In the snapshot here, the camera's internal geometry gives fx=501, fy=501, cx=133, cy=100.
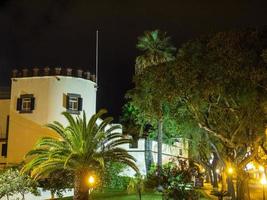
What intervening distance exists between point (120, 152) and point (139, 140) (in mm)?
21302

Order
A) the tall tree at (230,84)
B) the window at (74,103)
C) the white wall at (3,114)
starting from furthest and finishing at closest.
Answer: the white wall at (3,114)
the window at (74,103)
the tall tree at (230,84)

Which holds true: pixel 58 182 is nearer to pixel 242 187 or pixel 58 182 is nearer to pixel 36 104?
pixel 36 104

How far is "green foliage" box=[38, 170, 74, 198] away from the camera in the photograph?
3164 centimetres

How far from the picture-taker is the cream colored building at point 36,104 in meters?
40.1

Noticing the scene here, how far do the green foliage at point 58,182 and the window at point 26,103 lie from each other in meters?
8.29

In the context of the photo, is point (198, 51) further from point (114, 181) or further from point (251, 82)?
point (114, 181)

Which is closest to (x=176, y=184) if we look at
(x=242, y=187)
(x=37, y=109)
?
(x=242, y=187)

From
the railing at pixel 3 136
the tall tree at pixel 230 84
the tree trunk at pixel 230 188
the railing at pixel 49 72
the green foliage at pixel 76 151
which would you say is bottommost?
the tree trunk at pixel 230 188

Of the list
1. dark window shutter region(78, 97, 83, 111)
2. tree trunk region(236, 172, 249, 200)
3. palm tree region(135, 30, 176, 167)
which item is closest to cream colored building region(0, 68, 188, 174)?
dark window shutter region(78, 97, 83, 111)

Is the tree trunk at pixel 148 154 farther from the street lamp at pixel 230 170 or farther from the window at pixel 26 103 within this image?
the street lamp at pixel 230 170

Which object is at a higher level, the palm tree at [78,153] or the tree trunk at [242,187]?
the palm tree at [78,153]

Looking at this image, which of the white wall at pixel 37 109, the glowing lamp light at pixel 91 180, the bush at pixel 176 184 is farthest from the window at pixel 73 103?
the glowing lamp light at pixel 91 180

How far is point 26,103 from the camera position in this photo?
4050 cm

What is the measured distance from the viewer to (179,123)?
3622cm
